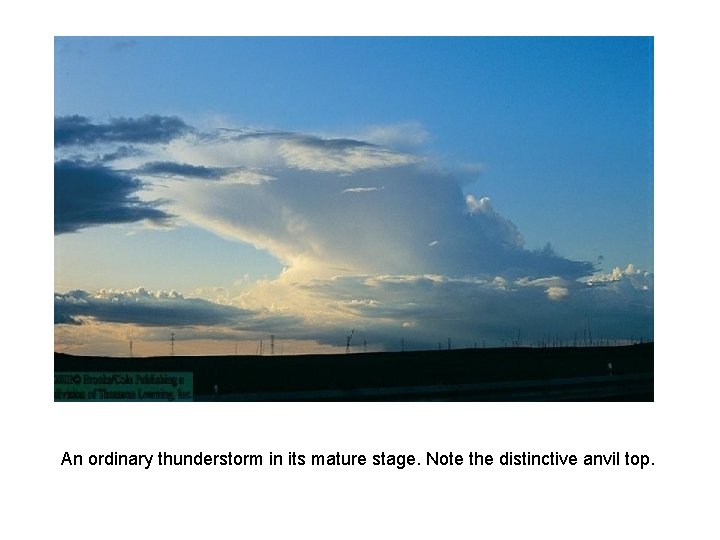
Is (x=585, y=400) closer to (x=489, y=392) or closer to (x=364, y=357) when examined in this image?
(x=489, y=392)

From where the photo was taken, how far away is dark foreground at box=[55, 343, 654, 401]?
82.7ft

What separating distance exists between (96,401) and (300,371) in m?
9.00

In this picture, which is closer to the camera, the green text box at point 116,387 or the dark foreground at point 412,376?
the green text box at point 116,387

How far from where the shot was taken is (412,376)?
99.7 feet

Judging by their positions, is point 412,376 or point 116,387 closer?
point 116,387

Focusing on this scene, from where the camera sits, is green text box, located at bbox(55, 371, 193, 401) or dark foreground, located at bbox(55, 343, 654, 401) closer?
green text box, located at bbox(55, 371, 193, 401)

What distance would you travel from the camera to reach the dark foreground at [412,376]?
25219 millimetres

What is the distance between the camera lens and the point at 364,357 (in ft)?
119
